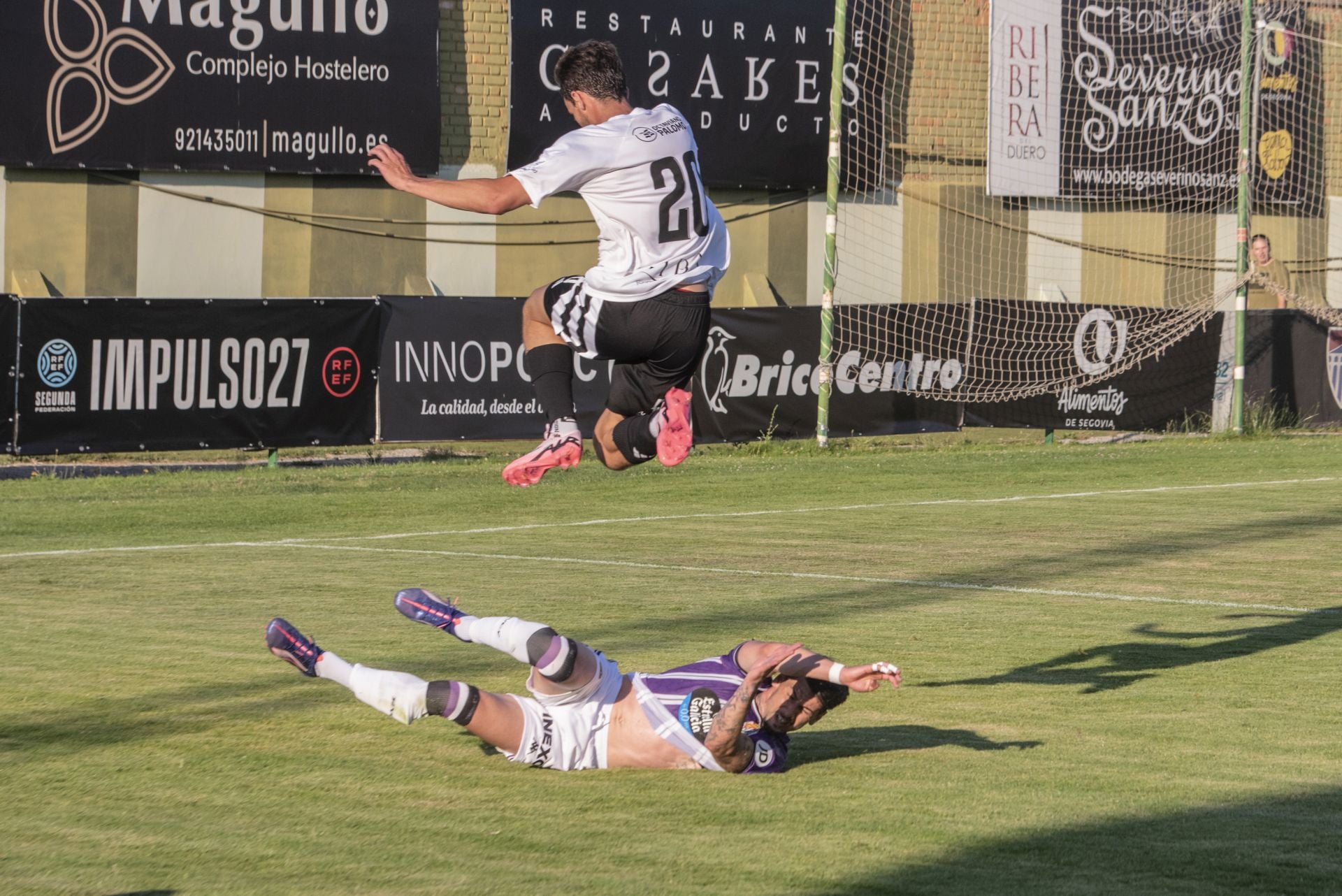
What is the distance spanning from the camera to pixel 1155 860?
21.2 feet

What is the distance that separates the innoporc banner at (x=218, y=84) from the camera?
2562cm

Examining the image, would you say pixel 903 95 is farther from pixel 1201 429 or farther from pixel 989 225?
pixel 1201 429

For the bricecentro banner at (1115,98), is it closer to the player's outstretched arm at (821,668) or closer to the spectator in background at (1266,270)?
the spectator in background at (1266,270)

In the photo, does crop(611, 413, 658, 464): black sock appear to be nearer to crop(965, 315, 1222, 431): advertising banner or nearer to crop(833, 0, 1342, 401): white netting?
crop(965, 315, 1222, 431): advertising banner

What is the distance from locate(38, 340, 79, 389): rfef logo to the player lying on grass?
13.8m

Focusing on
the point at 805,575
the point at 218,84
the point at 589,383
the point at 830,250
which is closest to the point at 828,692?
the point at 805,575

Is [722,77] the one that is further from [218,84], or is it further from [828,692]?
[828,692]

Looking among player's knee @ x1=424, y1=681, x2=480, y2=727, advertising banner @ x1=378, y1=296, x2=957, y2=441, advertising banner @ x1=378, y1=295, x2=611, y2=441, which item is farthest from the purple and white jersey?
advertising banner @ x1=378, y1=296, x2=957, y2=441

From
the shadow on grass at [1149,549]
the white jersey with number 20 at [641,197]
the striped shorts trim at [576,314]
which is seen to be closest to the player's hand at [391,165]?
the white jersey with number 20 at [641,197]

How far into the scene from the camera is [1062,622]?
12.1m

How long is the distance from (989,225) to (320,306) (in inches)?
547

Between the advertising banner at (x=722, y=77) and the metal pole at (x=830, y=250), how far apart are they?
433cm

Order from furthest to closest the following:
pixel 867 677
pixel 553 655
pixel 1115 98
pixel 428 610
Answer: pixel 1115 98, pixel 428 610, pixel 553 655, pixel 867 677

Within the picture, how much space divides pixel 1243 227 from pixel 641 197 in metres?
19.9
